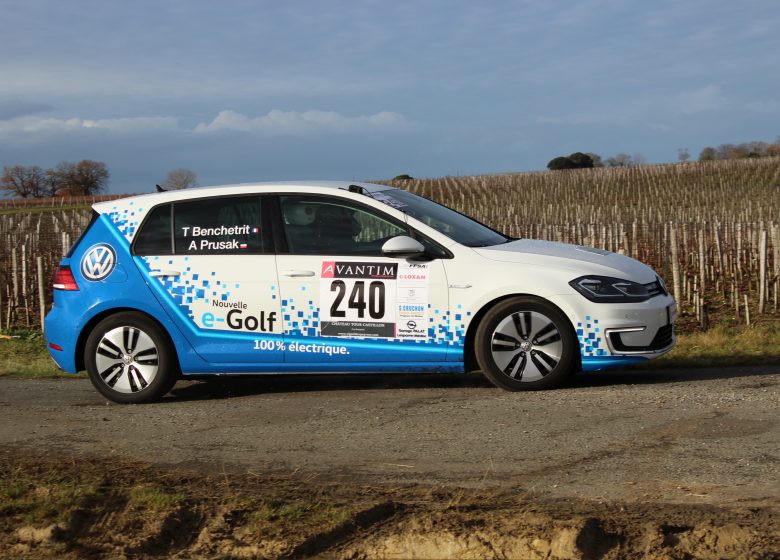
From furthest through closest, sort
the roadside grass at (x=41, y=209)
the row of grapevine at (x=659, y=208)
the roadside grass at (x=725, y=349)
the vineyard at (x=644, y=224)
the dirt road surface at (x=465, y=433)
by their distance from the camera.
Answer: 1. the roadside grass at (x=41, y=209)
2. the row of grapevine at (x=659, y=208)
3. the vineyard at (x=644, y=224)
4. the roadside grass at (x=725, y=349)
5. the dirt road surface at (x=465, y=433)

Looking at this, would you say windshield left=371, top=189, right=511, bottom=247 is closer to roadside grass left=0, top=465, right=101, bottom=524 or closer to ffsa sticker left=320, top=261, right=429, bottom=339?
ffsa sticker left=320, top=261, right=429, bottom=339

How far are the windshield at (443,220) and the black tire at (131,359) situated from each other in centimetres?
212

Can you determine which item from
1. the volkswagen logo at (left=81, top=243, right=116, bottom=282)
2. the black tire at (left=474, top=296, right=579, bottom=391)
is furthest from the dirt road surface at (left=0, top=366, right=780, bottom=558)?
the volkswagen logo at (left=81, top=243, right=116, bottom=282)

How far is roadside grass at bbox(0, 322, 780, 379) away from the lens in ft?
30.7

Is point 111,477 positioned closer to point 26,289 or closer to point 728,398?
point 728,398

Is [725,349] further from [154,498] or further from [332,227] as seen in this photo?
[154,498]

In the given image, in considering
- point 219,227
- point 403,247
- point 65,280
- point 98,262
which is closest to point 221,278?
point 219,227

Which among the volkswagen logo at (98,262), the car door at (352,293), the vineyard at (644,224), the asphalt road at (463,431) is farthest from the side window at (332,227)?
the vineyard at (644,224)

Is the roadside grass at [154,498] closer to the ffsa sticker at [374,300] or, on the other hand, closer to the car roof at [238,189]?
the ffsa sticker at [374,300]

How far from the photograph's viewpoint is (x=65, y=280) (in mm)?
8562

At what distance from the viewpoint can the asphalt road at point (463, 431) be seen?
5.40 metres

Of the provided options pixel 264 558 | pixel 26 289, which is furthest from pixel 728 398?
pixel 26 289

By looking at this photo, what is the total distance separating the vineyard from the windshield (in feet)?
17.3

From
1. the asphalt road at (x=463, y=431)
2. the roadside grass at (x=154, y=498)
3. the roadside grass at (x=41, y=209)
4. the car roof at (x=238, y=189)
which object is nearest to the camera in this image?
the roadside grass at (x=154, y=498)
